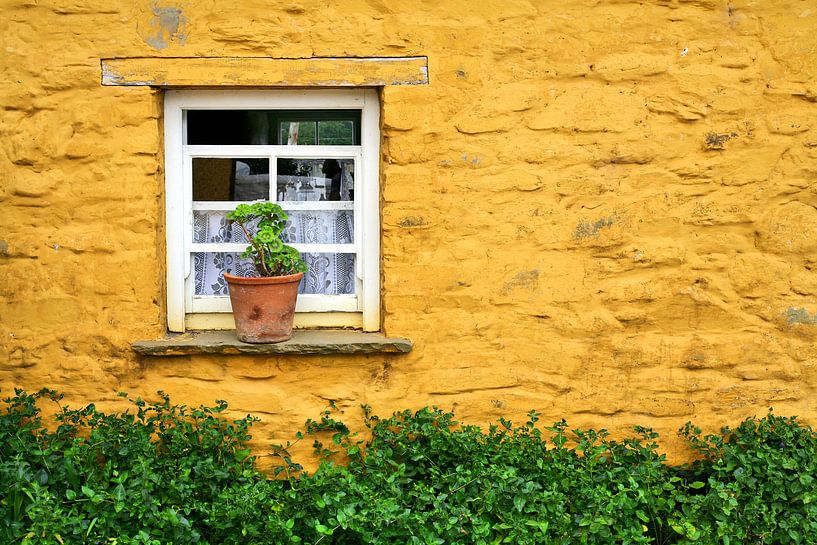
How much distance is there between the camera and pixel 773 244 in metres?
4.09

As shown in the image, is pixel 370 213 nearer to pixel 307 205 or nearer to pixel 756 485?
pixel 307 205

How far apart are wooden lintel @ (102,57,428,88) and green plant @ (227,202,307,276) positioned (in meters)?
0.61

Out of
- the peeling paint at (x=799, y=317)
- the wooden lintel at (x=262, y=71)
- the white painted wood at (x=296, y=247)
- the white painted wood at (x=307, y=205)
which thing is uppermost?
the wooden lintel at (x=262, y=71)

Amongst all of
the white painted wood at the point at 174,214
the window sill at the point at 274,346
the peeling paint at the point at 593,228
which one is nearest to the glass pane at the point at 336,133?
the white painted wood at the point at 174,214

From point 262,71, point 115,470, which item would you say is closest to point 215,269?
point 262,71

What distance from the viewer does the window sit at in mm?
4148

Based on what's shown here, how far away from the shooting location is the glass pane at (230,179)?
4246mm

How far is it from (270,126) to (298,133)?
145mm

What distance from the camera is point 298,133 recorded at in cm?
425

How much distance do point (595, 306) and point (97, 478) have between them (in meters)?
2.45

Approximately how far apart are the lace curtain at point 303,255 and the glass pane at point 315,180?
89 millimetres

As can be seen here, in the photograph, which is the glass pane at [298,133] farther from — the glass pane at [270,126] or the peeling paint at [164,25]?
the peeling paint at [164,25]

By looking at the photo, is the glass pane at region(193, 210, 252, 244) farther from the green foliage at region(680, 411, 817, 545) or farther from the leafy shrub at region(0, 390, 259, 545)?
the green foliage at region(680, 411, 817, 545)

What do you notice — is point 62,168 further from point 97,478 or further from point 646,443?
point 646,443
